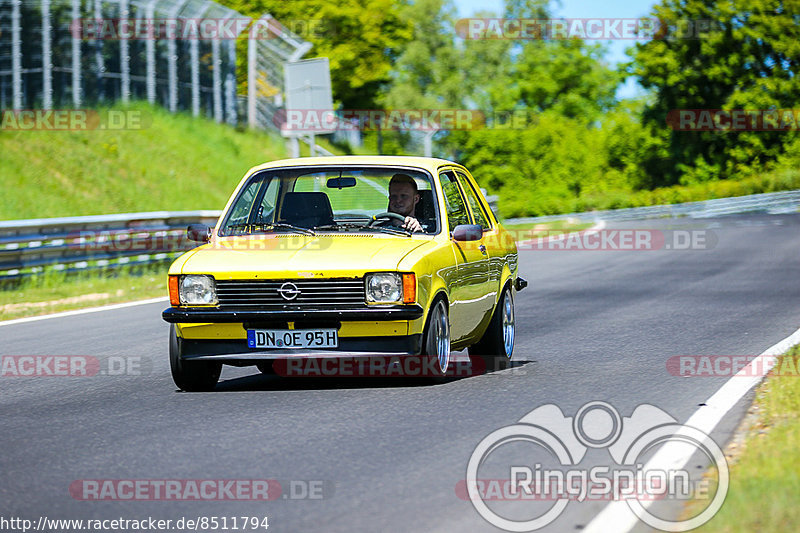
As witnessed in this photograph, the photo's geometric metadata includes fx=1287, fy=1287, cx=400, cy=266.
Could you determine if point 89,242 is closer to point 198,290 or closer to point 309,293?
point 198,290

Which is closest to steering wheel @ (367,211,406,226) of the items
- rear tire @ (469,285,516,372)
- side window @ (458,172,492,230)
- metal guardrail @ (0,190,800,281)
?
side window @ (458,172,492,230)

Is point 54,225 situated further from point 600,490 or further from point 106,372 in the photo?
point 600,490

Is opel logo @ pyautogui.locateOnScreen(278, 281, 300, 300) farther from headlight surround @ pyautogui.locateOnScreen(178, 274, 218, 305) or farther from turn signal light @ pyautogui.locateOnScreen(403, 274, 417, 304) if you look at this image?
turn signal light @ pyautogui.locateOnScreen(403, 274, 417, 304)

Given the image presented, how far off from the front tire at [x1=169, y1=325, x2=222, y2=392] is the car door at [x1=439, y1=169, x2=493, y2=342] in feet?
5.83

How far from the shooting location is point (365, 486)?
6000 millimetres

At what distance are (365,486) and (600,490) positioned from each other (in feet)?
3.55

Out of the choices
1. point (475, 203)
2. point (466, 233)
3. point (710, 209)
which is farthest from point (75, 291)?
point (710, 209)

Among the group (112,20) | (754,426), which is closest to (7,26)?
(112,20)

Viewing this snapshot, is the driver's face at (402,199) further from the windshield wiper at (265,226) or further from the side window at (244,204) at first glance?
the side window at (244,204)

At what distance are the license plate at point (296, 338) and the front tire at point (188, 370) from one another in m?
0.58

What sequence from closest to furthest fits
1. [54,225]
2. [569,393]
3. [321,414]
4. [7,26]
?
1. [321,414]
2. [569,393]
3. [54,225]
4. [7,26]

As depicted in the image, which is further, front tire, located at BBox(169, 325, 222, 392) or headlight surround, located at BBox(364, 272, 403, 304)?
front tire, located at BBox(169, 325, 222, 392)

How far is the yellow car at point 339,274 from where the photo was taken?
338 inches

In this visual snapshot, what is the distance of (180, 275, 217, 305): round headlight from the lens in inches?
344
